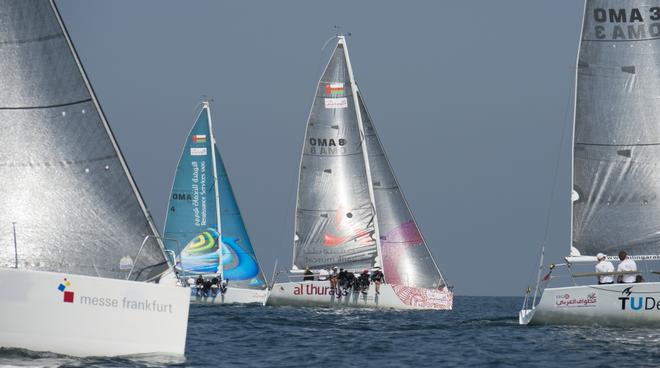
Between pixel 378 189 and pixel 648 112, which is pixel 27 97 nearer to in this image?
pixel 648 112

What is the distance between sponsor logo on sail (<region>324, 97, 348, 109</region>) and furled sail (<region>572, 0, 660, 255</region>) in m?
15.3

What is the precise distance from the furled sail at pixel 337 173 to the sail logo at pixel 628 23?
51.5 ft

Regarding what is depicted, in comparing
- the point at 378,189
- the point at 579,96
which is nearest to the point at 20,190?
the point at 579,96

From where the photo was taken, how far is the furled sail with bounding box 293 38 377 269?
129 feet

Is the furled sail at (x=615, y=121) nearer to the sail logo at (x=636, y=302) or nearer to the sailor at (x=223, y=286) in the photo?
the sail logo at (x=636, y=302)

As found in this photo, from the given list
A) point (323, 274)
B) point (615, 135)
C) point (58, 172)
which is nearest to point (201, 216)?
point (323, 274)

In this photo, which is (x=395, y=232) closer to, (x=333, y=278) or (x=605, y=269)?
(x=333, y=278)

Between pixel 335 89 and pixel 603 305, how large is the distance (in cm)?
1857

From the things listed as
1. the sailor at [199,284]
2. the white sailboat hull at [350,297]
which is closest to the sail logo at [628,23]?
the white sailboat hull at [350,297]

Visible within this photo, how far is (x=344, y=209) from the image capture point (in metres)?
39.4

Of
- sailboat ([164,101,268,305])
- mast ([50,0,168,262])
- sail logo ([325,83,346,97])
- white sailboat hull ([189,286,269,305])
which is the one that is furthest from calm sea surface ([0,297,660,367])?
sailboat ([164,101,268,305])

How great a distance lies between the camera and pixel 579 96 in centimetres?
2470

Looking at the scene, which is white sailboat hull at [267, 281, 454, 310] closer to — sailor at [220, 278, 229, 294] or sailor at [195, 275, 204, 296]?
sailor at [220, 278, 229, 294]

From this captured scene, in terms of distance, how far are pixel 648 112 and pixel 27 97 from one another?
1372 centimetres
